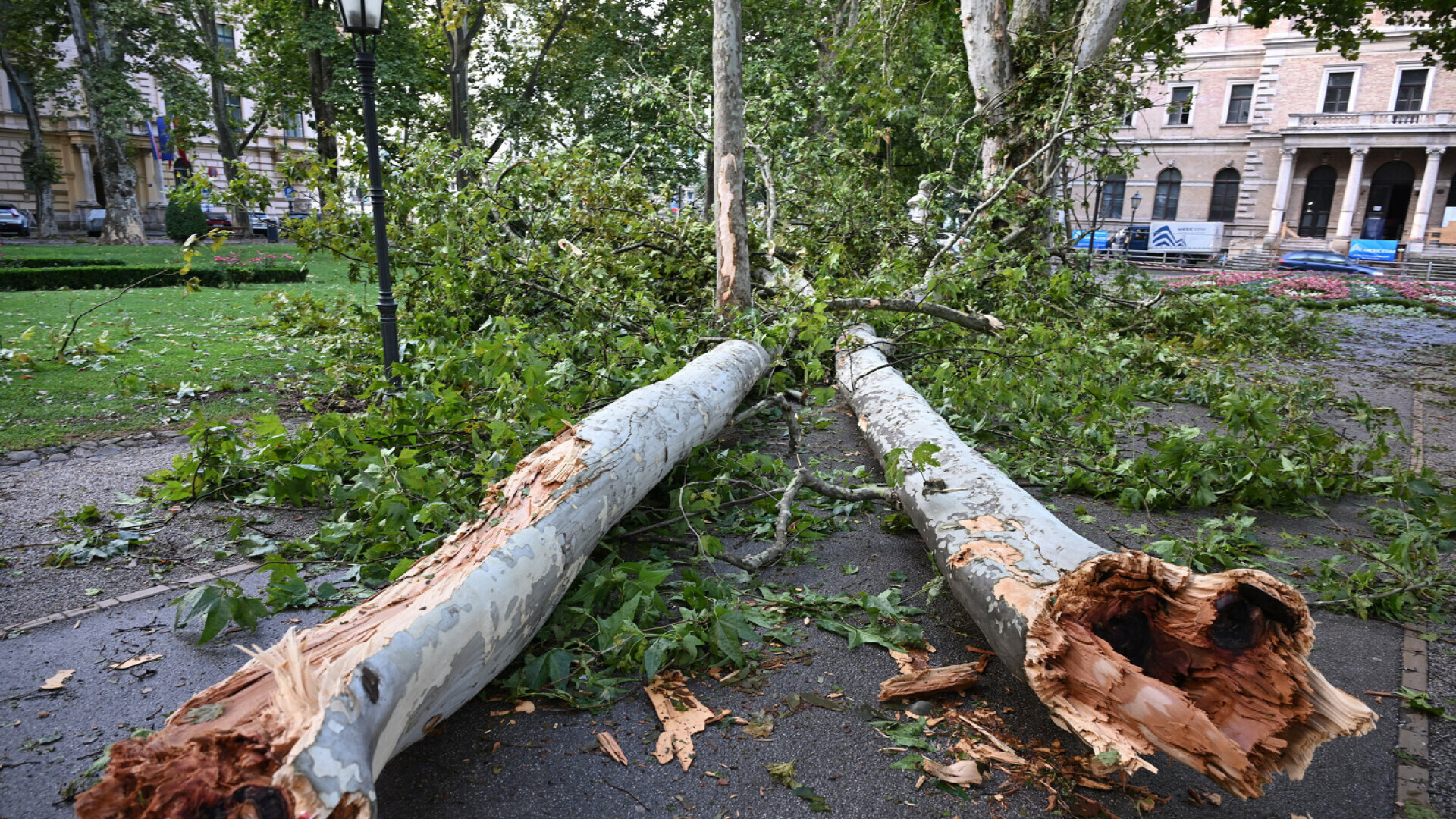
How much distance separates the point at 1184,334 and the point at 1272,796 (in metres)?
8.05

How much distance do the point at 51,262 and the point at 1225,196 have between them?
47.8 metres

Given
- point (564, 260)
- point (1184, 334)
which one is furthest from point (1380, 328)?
point (564, 260)

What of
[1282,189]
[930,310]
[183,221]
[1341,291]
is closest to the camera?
[930,310]

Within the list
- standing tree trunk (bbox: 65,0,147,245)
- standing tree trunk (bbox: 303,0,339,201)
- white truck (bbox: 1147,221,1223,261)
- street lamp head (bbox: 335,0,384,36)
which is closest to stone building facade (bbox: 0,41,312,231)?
standing tree trunk (bbox: 65,0,147,245)

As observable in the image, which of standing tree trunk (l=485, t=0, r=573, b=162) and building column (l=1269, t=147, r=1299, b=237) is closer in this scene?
standing tree trunk (l=485, t=0, r=573, b=162)

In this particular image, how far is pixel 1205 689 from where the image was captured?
2.01 meters

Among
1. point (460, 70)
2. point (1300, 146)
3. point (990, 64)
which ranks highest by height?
point (1300, 146)

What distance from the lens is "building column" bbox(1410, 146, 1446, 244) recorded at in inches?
1394

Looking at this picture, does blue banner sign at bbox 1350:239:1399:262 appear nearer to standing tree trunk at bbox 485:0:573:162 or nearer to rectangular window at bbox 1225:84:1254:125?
rectangular window at bbox 1225:84:1254:125

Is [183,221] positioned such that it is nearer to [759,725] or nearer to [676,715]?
[676,715]

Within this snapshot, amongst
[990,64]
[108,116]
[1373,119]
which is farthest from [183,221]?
[1373,119]

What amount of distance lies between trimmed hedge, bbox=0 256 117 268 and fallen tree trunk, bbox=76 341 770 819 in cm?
1519

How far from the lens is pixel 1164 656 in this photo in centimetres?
209

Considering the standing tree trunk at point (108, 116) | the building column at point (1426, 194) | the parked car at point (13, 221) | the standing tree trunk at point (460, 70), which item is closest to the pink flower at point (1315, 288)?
the standing tree trunk at point (460, 70)
